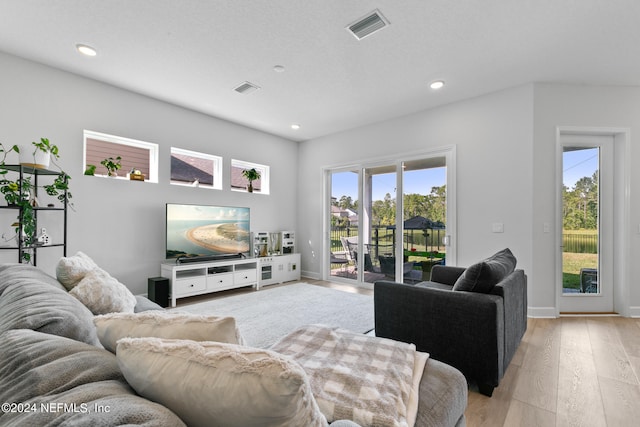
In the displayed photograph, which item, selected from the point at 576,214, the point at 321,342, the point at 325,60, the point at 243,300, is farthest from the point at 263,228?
the point at 576,214

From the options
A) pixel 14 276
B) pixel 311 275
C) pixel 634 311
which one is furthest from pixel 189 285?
pixel 634 311

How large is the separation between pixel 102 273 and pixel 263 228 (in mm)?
3496

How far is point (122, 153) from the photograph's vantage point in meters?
3.75

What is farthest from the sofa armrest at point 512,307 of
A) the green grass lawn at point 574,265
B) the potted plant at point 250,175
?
the potted plant at point 250,175

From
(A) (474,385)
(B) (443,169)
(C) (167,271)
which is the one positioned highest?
(B) (443,169)

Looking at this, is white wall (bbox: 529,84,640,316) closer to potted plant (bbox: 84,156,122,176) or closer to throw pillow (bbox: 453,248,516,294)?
throw pillow (bbox: 453,248,516,294)

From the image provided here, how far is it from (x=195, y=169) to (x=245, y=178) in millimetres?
937

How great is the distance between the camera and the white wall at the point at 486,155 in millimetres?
3365

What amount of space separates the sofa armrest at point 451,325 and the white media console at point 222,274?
2685mm

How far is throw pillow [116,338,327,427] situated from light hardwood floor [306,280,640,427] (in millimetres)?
1593

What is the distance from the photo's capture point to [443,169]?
4.07 meters

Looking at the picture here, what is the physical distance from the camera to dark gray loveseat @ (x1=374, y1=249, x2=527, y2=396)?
1800 mm

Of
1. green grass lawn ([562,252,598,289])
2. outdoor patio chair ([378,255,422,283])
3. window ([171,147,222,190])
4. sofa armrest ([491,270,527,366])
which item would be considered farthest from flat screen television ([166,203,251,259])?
green grass lawn ([562,252,598,289])

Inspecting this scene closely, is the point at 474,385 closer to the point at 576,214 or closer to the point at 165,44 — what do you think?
the point at 576,214
